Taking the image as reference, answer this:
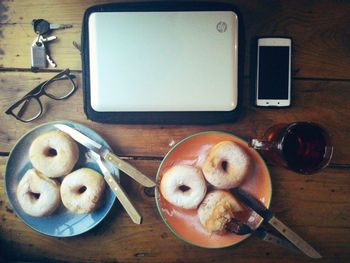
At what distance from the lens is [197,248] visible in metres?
0.87

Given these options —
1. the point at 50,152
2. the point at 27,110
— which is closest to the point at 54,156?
the point at 50,152

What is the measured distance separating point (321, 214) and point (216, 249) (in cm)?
25

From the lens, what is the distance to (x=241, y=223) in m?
0.80

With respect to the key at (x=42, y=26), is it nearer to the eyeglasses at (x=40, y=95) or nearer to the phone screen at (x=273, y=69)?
the eyeglasses at (x=40, y=95)

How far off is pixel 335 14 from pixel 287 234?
489mm

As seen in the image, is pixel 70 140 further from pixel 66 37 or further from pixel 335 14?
pixel 335 14

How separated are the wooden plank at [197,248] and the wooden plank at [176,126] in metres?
0.08

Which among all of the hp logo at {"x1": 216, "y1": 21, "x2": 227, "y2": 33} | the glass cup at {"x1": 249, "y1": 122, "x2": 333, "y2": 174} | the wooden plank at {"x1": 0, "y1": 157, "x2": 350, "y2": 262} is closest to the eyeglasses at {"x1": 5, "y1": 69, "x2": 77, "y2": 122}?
the wooden plank at {"x1": 0, "y1": 157, "x2": 350, "y2": 262}

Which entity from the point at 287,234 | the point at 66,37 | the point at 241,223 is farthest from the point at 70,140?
the point at 287,234

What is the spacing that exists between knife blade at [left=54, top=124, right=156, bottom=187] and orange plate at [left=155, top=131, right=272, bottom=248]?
0.12 feet

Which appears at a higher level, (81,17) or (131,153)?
(81,17)

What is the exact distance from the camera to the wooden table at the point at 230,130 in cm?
85

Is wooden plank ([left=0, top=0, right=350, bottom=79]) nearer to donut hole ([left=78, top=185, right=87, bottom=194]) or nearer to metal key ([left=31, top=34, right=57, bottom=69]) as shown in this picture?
metal key ([left=31, top=34, right=57, bottom=69])

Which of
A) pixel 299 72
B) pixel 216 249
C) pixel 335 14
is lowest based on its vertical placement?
pixel 216 249
